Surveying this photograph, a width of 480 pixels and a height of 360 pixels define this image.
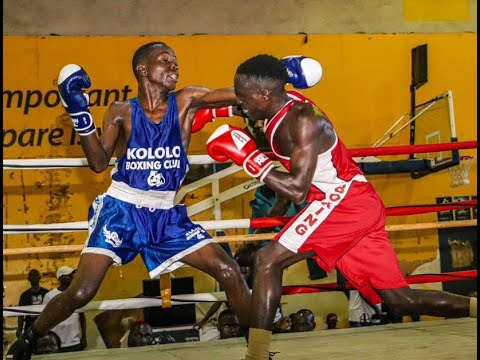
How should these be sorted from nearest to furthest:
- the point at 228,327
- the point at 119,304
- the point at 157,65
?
the point at 157,65 → the point at 119,304 → the point at 228,327

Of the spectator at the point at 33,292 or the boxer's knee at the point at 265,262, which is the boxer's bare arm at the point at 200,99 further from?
the spectator at the point at 33,292

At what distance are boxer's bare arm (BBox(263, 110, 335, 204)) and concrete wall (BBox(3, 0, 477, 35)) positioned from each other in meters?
5.04

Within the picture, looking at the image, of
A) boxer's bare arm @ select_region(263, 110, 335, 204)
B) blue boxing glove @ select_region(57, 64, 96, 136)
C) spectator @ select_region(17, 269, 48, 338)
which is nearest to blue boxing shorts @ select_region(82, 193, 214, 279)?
blue boxing glove @ select_region(57, 64, 96, 136)

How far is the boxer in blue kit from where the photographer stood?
337cm

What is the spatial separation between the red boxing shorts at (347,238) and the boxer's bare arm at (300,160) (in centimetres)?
19

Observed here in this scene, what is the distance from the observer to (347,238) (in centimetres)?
318

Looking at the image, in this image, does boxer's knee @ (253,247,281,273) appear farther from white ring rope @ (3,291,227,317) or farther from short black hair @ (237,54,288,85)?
white ring rope @ (3,291,227,317)

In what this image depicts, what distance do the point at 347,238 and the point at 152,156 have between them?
97cm

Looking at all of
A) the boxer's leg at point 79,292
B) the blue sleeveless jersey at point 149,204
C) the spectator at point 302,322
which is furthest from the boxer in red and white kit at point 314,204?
the spectator at point 302,322

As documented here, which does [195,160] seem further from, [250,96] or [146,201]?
[250,96]

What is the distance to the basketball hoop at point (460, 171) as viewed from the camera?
25.6 feet

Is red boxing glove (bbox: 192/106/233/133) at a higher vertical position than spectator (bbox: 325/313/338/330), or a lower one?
higher

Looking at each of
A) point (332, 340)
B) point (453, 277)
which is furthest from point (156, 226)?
point (453, 277)

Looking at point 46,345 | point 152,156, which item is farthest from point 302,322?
point 152,156
